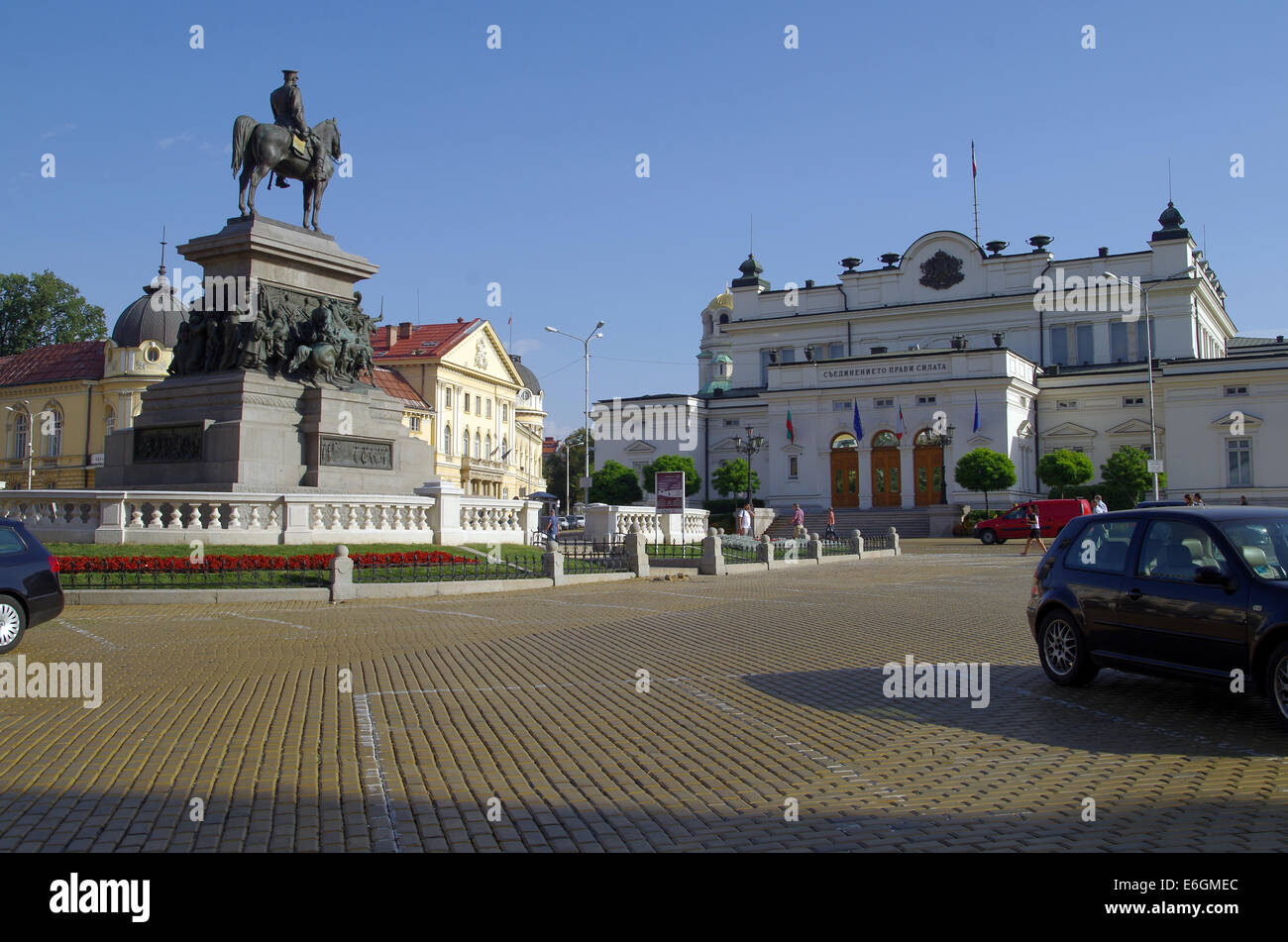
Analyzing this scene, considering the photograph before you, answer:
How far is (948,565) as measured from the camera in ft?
102

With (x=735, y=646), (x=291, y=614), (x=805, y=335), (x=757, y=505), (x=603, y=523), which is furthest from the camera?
(x=805, y=335)

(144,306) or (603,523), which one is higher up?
(144,306)

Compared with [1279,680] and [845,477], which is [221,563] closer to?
[1279,680]

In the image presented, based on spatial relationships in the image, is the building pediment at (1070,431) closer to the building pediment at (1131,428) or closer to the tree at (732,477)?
the building pediment at (1131,428)

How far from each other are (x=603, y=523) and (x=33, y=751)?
2946 centimetres

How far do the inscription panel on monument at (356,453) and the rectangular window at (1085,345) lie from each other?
189 feet

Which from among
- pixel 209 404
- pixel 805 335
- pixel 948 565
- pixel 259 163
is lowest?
pixel 948 565

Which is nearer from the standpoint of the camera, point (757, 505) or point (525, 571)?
point (525, 571)

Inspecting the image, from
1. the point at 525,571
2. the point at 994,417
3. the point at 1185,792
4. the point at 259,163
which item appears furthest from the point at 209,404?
the point at 994,417

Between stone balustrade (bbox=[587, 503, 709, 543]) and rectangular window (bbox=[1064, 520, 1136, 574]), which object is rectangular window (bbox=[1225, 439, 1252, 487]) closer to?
stone balustrade (bbox=[587, 503, 709, 543])

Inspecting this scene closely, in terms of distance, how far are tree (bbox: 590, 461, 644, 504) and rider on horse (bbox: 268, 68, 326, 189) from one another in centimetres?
4427

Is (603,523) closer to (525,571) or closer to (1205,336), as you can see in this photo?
(525,571)

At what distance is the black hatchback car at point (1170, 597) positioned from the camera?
7.75 metres

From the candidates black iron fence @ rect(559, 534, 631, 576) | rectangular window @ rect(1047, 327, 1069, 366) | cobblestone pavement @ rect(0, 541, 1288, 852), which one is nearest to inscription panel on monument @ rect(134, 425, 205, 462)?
black iron fence @ rect(559, 534, 631, 576)
